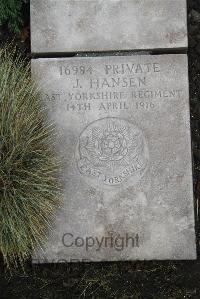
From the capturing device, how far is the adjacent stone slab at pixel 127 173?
3775 mm

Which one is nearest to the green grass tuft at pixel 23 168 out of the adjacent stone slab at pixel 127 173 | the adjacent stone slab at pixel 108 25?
the adjacent stone slab at pixel 127 173

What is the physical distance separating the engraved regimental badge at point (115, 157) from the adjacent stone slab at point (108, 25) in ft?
2.33

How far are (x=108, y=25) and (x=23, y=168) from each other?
1312 millimetres

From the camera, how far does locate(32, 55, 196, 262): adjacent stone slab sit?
12.4 ft

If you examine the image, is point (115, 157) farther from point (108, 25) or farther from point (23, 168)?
point (108, 25)

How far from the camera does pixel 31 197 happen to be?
3.64 meters

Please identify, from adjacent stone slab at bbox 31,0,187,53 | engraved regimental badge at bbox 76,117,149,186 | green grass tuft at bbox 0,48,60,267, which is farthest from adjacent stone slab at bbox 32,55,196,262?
adjacent stone slab at bbox 31,0,187,53

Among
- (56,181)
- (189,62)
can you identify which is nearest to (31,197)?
(56,181)

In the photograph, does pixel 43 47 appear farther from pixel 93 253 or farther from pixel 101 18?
pixel 93 253

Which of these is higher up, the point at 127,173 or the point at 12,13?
the point at 12,13

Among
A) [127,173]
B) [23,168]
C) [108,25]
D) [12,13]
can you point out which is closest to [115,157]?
[127,173]

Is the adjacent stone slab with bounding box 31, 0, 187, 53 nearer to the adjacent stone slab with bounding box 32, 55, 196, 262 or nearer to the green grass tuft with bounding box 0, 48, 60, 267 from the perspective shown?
the adjacent stone slab with bounding box 32, 55, 196, 262

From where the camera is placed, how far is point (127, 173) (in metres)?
3.79

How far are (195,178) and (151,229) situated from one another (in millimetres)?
639
